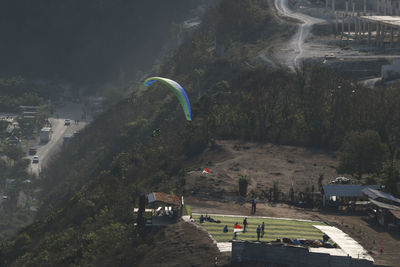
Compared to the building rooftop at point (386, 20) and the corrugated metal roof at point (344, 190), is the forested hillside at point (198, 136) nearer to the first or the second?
the corrugated metal roof at point (344, 190)

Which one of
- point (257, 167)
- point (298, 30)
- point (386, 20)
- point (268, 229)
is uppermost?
point (298, 30)

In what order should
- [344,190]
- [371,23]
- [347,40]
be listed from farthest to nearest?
[371,23] → [347,40] → [344,190]

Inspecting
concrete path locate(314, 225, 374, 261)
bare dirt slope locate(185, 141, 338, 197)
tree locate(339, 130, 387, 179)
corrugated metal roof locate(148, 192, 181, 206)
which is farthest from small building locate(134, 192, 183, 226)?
tree locate(339, 130, 387, 179)

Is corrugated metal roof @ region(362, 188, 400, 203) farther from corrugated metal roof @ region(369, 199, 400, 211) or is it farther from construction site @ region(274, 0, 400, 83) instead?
construction site @ region(274, 0, 400, 83)

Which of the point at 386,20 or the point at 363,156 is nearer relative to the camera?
the point at 363,156

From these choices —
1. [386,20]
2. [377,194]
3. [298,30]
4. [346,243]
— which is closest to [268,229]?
[346,243]

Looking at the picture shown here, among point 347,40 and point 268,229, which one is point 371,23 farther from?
point 268,229

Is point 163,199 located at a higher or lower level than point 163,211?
higher
